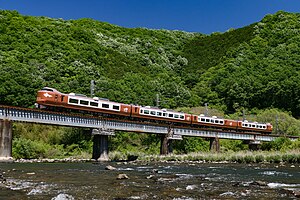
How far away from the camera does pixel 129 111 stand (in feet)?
158

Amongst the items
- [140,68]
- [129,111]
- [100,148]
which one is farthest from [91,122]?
[140,68]

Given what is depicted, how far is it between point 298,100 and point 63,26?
80.3m

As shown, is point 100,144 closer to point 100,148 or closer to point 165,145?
point 100,148

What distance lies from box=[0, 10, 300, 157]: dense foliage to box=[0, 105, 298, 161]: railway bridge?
4933 mm

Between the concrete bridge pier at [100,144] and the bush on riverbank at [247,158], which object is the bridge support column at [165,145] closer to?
the bush on riverbank at [247,158]

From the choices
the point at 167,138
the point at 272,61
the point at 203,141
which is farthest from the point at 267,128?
the point at 272,61

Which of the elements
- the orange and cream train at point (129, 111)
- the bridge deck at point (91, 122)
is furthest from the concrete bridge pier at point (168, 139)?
the orange and cream train at point (129, 111)

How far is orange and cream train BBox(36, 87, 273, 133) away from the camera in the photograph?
40.2 m

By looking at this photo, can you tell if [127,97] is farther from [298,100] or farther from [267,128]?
[298,100]

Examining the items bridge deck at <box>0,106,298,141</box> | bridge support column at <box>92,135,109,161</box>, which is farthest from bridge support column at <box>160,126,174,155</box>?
bridge support column at <box>92,135,109,161</box>

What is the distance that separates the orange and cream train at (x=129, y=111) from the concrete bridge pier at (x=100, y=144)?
255 cm

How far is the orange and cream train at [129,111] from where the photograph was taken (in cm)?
4022

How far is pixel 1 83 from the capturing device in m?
66.3

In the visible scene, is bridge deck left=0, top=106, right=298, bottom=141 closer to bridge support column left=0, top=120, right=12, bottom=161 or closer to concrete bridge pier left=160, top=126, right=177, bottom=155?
concrete bridge pier left=160, top=126, right=177, bottom=155
